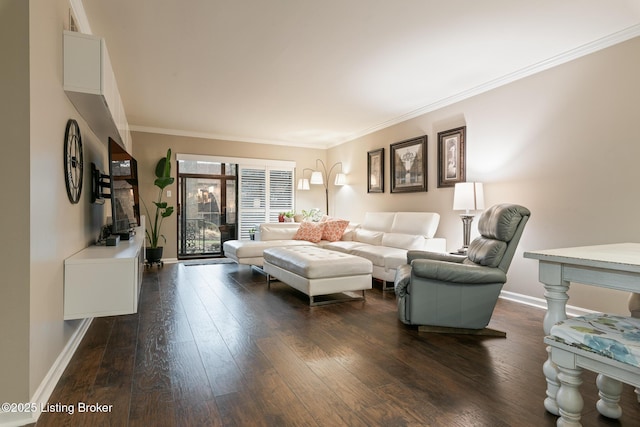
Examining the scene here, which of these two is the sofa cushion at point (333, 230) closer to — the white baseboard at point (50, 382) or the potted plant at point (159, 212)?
the potted plant at point (159, 212)

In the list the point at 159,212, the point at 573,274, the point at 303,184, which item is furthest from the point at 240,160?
the point at 573,274

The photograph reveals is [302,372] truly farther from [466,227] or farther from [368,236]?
[368,236]

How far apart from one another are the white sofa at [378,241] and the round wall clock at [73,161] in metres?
2.67

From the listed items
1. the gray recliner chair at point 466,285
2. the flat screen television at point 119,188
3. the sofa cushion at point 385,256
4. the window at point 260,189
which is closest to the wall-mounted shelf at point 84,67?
the flat screen television at point 119,188

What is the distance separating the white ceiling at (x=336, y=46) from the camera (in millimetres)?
2602

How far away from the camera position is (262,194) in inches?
290

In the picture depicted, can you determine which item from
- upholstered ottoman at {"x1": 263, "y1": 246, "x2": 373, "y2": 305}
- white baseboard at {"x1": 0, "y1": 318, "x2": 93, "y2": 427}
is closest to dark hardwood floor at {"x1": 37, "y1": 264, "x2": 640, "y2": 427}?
white baseboard at {"x1": 0, "y1": 318, "x2": 93, "y2": 427}

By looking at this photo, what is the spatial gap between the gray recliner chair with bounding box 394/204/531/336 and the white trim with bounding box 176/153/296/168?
5.18 m

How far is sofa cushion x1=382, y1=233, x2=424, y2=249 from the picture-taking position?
4.44m

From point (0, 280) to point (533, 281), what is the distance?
4.25 meters

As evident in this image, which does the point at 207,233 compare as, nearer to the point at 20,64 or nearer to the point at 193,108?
the point at 193,108

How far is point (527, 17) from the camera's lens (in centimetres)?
268

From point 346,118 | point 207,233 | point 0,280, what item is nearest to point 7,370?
point 0,280

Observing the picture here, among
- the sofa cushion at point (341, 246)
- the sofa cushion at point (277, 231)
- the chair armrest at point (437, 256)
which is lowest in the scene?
the sofa cushion at point (341, 246)
